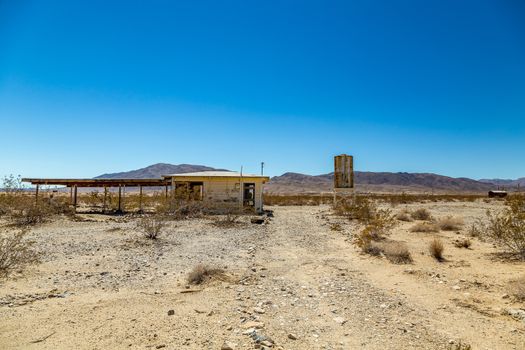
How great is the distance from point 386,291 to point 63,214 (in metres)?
19.9

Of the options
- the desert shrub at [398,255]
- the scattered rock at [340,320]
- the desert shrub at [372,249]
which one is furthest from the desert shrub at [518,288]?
the desert shrub at [372,249]

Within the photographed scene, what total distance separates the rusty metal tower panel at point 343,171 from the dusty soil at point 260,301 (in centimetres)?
1593

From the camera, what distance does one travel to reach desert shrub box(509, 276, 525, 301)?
569 centimetres

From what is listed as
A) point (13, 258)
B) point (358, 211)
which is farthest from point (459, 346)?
point (358, 211)

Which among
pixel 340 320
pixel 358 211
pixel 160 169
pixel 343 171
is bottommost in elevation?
pixel 340 320

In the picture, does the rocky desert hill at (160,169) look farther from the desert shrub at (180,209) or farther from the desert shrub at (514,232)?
the desert shrub at (514,232)

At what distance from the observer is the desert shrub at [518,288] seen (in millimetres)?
5688

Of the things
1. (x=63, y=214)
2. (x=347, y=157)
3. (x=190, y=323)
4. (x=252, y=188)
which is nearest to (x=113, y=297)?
(x=190, y=323)

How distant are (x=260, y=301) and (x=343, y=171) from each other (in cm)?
2164

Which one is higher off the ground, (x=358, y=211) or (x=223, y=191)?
(x=223, y=191)

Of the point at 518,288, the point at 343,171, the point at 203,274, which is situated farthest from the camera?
the point at 343,171

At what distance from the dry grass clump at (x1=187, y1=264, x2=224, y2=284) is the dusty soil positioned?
0.78 ft

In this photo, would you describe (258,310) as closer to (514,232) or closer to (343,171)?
(514,232)

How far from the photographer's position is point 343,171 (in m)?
26.2
